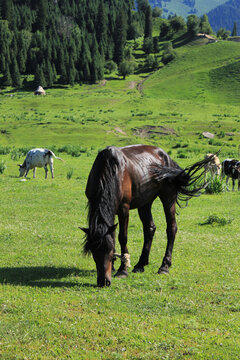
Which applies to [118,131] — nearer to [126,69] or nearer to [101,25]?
[126,69]

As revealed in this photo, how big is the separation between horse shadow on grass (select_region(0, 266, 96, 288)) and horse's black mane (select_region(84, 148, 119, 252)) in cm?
150

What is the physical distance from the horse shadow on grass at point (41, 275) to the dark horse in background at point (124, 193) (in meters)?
0.98

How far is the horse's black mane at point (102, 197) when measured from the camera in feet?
26.3

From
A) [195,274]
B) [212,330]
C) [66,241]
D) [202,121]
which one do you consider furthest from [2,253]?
[202,121]

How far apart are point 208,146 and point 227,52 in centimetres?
9763

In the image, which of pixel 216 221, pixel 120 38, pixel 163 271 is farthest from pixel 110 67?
pixel 163 271

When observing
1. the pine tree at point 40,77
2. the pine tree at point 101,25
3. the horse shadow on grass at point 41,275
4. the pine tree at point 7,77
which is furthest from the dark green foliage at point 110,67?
the horse shadow on grass at point 41,275

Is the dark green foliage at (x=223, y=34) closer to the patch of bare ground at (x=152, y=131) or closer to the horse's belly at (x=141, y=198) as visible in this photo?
the patch of bare ground at (x=152, y=131)

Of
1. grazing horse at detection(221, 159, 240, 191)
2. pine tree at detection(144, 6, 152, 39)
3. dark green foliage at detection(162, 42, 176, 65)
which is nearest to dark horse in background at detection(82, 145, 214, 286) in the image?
grazing horse at detection(221, 159, 240, 191)

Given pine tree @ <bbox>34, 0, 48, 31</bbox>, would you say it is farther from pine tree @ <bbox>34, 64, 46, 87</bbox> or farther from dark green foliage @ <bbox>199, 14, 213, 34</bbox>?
dark green foliage @ <bbox>199, 14, 213, 34</bbox>

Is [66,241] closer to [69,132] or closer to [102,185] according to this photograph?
[102,185]

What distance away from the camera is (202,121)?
62000mm

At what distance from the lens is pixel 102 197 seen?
8.36m

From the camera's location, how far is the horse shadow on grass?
8891 millimetres
